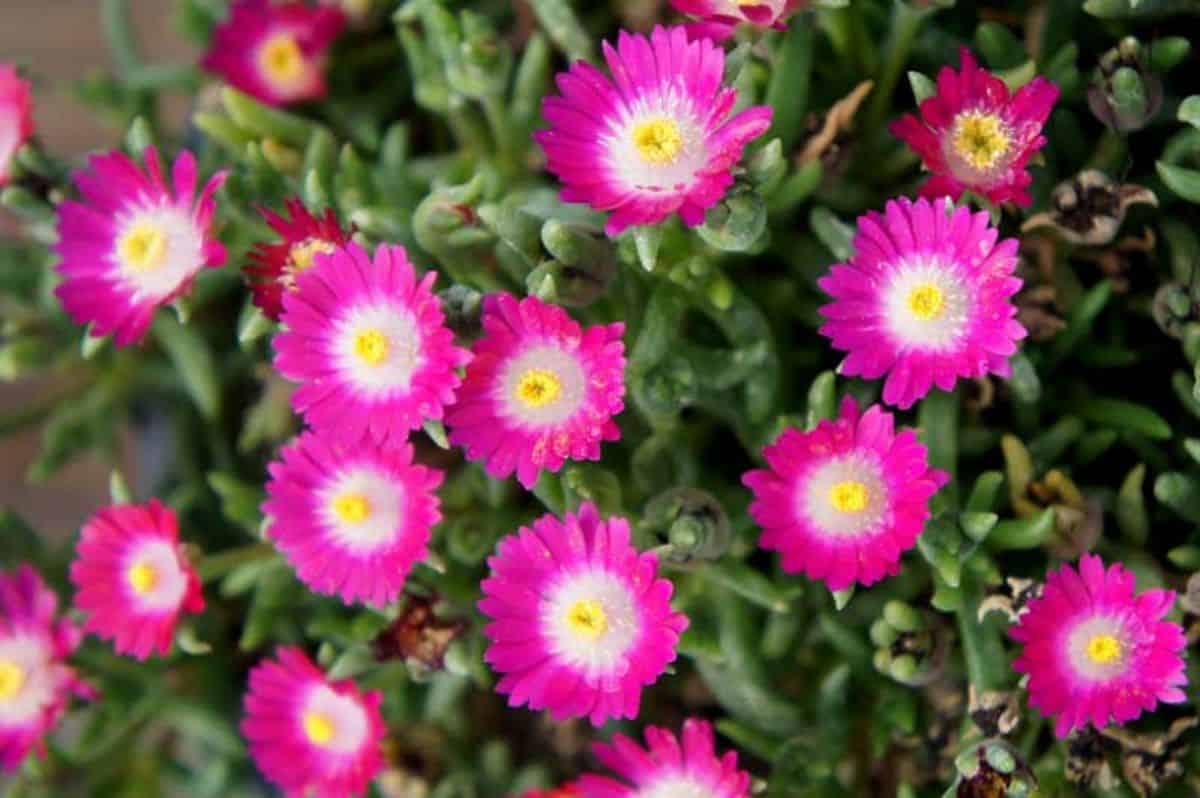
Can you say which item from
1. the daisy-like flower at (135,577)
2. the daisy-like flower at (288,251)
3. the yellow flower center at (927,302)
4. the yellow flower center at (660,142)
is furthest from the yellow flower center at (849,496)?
the daisy-like flower at (135,577)

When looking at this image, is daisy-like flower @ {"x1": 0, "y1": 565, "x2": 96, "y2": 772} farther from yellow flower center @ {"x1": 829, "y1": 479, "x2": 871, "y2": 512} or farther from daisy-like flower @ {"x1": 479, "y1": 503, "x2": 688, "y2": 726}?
yellow flower center @ {"x1": 829, "y1": 479, "x2": 871, "y2": 512}

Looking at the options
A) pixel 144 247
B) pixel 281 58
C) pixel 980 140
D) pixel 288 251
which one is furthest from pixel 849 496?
pixel 281 58

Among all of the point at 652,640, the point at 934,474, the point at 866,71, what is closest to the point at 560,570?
the point at 652,640

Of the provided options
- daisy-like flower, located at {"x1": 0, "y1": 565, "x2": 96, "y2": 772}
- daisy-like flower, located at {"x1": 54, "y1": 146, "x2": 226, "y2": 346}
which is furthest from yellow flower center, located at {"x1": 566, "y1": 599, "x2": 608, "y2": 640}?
daisy-like flower, located at {"x1": 0, "y1": 565, "x2": 96, "y2": 772}

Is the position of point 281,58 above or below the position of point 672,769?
above

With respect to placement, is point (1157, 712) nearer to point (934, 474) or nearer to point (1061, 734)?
point (1061, 734)

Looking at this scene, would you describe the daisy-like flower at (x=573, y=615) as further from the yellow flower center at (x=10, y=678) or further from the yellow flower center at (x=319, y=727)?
the yellow flower center at (x=10, y=678)

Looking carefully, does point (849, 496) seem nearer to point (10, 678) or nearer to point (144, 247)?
point (144, 247)
